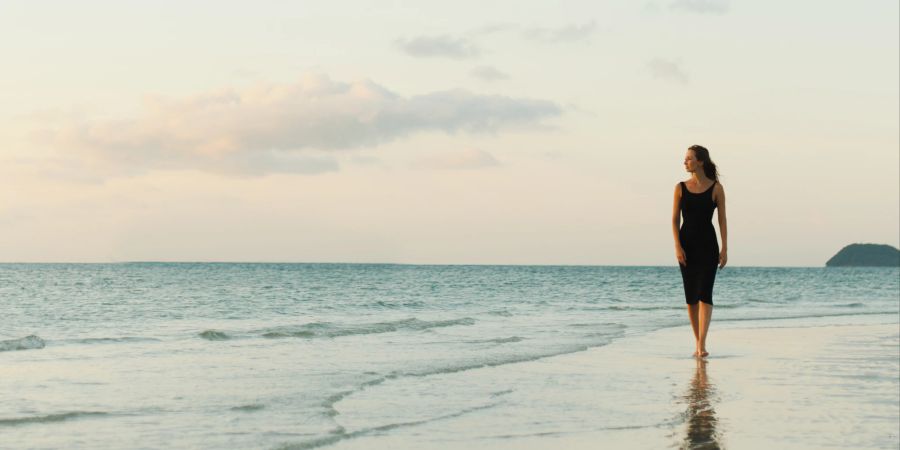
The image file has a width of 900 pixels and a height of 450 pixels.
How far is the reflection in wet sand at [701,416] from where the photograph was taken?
225 inches

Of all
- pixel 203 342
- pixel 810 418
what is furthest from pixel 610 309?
pixel 810 418

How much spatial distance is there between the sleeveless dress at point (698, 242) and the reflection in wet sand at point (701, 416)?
950 millimetres

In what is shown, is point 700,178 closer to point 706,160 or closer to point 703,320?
point 706,160

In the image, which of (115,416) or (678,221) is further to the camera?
(678,221)

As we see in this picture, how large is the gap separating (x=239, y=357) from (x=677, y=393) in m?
5.69

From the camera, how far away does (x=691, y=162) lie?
9.14 meters

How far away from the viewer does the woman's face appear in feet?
30.0

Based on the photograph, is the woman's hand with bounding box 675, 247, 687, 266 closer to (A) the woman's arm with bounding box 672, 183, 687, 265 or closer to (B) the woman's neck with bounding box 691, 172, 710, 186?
(A) the woman's arm with bounding box 672, 183, 687, 265

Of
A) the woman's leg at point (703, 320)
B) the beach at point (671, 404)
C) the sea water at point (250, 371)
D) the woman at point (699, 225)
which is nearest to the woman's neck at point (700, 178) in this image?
the woman at point (699, 225)

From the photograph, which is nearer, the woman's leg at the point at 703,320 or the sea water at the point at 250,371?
the sea water at the point at 250,371

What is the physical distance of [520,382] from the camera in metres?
8.82

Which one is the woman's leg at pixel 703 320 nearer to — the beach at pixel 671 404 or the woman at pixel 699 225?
the woman at pixel 699 225

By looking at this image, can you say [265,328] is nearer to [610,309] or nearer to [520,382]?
[520,382]

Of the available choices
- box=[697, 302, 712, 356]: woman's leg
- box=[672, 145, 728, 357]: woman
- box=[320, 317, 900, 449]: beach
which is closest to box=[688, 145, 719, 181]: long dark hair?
box=[672, 145, 728, 357]: woman
